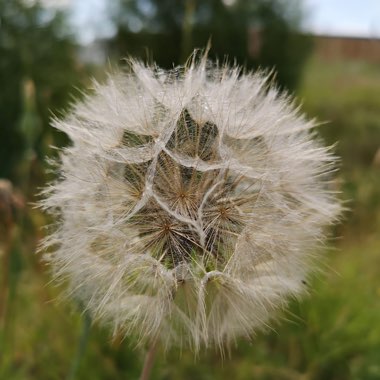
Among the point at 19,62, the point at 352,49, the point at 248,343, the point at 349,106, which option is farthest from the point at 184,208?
the point at 352,49

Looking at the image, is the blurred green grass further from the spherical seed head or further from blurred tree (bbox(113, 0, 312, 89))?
blurred tree (bbox(113, 0, 312, 89))

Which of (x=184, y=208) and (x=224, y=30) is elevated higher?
(x=224, y=30)

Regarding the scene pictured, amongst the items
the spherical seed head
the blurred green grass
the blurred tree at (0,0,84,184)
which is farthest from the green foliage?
the spherical seed head

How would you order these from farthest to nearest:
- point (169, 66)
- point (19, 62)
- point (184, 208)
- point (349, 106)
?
point (349, 106) < point (169, 66) < point (19, 62) < point (184, 208)

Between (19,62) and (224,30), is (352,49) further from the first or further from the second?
(19,62)

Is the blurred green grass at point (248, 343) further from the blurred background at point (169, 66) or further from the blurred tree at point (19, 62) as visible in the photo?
the blurred tree at point (19, 62)

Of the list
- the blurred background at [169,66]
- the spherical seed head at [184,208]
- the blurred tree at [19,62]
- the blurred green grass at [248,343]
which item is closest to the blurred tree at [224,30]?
the blurred background at [169,66]
